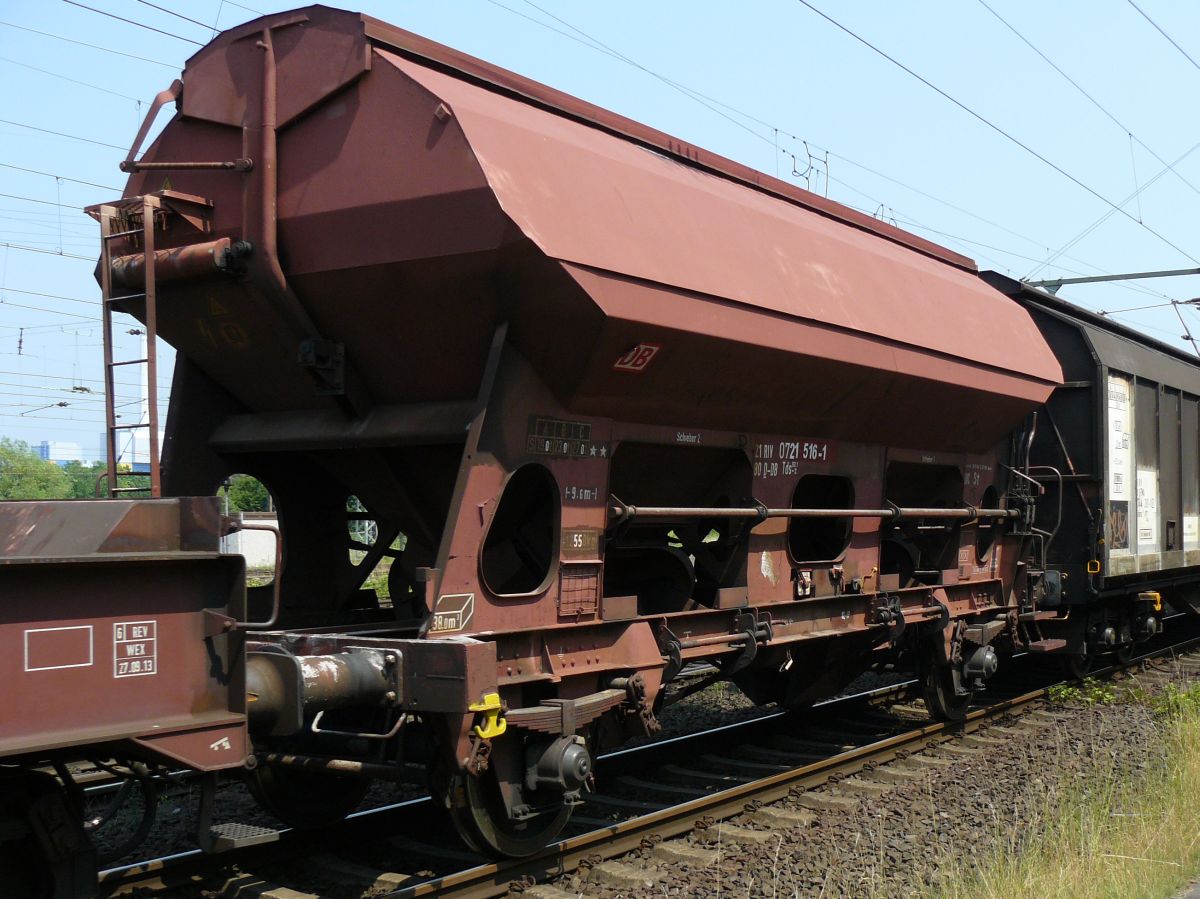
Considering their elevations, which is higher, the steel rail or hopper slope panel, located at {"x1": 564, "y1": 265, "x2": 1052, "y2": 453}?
hopper slope panel, located at {"x1": 564, "y1": 265, "x2": 1052, "y2": 453}

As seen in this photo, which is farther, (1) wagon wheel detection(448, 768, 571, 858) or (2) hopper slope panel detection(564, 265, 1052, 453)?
(2) hopper slope panel detection(564, 265, 1052, 453)

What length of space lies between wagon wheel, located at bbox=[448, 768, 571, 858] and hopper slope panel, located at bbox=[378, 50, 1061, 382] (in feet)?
9.20

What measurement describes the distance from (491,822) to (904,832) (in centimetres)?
284

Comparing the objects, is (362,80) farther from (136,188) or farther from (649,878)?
(649,878)

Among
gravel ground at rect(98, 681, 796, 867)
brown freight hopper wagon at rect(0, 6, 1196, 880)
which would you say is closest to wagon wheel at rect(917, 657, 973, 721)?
brown freight hopper wagon at rect(0, 6, 1196, 880)

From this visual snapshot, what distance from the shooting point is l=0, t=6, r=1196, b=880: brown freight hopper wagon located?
14.7 ft

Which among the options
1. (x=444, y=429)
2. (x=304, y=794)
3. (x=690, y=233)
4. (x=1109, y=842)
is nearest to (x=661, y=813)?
(x=304, y=794)

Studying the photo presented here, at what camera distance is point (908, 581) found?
10055 millimetres

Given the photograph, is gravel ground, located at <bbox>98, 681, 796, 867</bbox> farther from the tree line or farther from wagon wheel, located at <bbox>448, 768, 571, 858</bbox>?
the tree line

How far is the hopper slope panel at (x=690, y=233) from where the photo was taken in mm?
5793

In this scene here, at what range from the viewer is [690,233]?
22.6 ft

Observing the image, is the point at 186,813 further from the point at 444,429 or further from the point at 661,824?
the point at 444,429

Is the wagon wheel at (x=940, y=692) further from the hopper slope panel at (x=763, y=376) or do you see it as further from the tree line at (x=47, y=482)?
the tree line at (x=47, y=482)

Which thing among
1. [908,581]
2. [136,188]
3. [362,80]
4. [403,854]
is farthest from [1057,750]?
[136,188]
